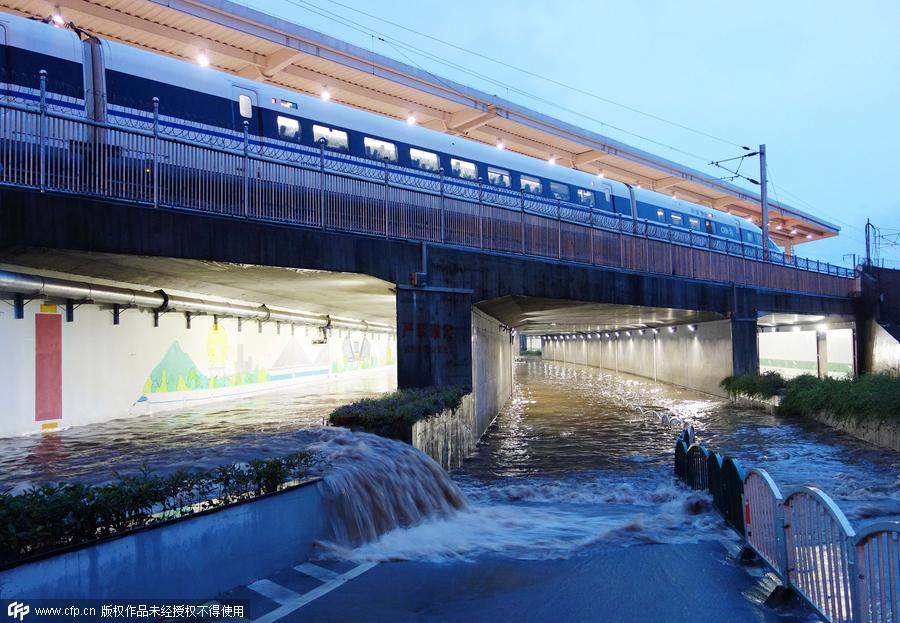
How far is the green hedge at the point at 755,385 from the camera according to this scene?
25594 millimetres

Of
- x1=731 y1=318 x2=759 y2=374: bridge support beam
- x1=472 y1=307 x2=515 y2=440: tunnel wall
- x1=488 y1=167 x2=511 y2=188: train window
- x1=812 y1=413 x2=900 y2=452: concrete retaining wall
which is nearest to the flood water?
x1=812 y1=413 x2=900 y2=452: concrete retaining wall

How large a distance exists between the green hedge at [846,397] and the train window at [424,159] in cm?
1459

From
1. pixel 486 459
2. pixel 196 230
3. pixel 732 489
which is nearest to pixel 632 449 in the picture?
pixel 486 459

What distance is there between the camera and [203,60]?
105 feet

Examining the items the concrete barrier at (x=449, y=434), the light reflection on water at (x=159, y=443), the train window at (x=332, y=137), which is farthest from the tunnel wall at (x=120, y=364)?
the concrete barrier at (x=449, y=434)

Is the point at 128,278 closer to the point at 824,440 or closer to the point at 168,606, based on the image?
the point at 168,606

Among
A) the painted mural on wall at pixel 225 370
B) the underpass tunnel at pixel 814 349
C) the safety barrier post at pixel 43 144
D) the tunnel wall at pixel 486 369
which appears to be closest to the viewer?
the safety barrier post at pixel 43 144

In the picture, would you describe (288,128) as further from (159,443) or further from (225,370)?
(159,443)

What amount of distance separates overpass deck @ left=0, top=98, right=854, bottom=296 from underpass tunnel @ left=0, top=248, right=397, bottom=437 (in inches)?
50.3

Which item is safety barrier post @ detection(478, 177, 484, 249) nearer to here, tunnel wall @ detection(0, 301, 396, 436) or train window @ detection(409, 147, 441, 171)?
train window @ detection(409, 147, 441, 171)

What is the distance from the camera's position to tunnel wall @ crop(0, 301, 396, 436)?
47.0 ft

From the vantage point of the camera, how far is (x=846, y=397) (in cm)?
1939

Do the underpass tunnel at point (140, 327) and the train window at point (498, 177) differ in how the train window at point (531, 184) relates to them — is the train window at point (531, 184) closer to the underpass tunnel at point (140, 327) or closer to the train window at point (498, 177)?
the train window at point (498, 177)

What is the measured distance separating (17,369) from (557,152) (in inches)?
1601
